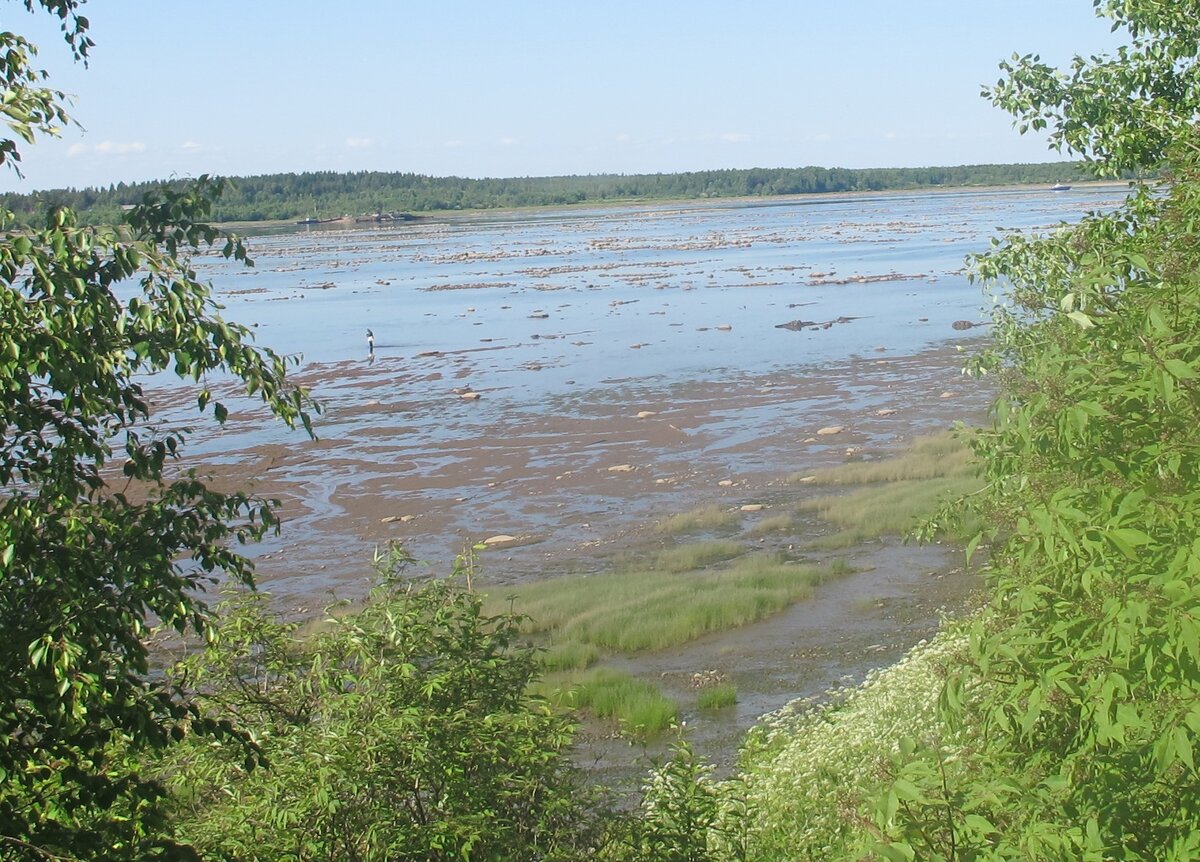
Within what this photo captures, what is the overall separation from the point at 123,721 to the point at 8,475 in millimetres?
1229

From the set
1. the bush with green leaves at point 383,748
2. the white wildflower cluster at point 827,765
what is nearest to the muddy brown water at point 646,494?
the white wildflower cluster at point 827,765

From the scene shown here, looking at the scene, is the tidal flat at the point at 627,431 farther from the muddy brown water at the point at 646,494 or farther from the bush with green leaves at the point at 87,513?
the bush with green leaves at the point at 87,513

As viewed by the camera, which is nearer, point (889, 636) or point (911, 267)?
point (889, 636)

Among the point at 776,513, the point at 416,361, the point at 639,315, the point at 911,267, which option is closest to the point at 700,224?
the point at 911,267

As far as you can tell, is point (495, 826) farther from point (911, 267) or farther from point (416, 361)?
point (911, 267)

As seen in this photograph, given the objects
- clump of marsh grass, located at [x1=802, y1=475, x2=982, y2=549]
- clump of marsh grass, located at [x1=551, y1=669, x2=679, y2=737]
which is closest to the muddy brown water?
clump of marsh grass, located at [x1=551, y1=669, x2=679, y2=737]

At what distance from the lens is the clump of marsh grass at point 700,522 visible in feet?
83.8

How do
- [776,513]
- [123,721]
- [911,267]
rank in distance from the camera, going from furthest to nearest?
[911,267] → [776,513] → [123,721]

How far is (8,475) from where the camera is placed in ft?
16.8

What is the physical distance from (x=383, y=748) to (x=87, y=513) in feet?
6.45

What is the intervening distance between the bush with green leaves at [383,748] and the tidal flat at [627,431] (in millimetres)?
2385

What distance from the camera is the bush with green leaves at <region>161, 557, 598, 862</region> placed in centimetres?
622

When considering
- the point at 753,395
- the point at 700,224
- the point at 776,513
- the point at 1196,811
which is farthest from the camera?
the point at 700,224

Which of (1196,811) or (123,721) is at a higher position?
(123,721)
